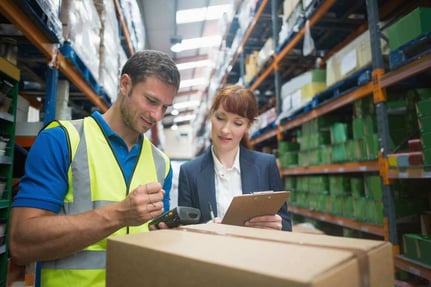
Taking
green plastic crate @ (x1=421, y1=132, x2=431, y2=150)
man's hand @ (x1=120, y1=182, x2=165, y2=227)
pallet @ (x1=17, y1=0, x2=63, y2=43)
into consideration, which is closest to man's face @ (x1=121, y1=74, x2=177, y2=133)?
man's hand @ (x1=120, y1=182, x2=165, y2=227)

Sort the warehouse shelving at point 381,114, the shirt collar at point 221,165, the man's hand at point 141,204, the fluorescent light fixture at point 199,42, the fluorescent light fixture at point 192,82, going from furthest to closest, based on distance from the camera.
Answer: the fluorescent light fixture at point 192,82, the fluorescent light fixture at point 199,42, the warehouse shelving at point 381,114, the shirt collar at point 221,165, the man's hand at point 141,204

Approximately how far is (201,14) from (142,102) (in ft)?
26.5

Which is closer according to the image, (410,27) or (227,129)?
(227,129)

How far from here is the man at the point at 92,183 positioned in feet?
3.52

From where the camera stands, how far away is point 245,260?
0.60m

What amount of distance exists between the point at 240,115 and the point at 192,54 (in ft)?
34.5

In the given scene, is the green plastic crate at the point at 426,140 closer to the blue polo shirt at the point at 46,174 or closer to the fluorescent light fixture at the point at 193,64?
the blue polo shirt at the point at 46,174

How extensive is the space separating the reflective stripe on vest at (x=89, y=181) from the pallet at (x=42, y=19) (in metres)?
0.88

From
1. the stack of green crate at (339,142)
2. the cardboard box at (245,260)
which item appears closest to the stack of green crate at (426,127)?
the stack of green crate at (339,142)

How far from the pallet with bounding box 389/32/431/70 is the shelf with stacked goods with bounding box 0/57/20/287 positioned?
2.60 m

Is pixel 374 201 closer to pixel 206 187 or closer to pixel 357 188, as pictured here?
pixel 357 188

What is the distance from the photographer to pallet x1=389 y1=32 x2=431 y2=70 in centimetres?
204

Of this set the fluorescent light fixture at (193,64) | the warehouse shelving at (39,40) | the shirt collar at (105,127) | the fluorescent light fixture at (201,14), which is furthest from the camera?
the fluorescent light fixture at (193,64)

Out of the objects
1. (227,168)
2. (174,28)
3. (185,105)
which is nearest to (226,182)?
(227,168)
